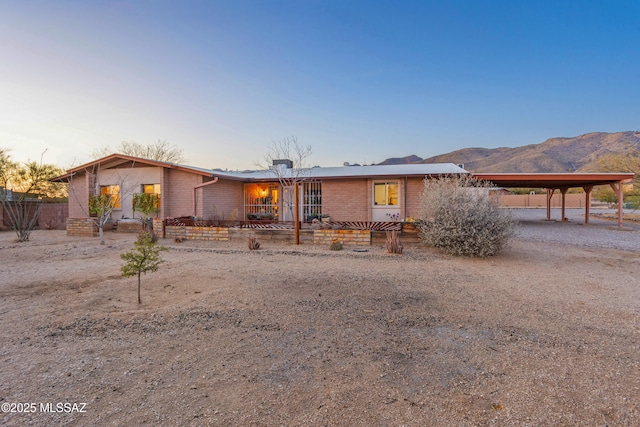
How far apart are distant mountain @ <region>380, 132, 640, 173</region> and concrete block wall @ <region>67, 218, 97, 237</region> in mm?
69564

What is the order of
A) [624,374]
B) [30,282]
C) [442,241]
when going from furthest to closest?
[442,241], [30,282], [624,374]

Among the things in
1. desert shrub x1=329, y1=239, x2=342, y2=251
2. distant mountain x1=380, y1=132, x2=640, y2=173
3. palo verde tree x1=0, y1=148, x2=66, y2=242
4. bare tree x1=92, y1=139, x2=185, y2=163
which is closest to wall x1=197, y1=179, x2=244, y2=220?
desert shrub x1=329, y1=239, x2=342, y2=251

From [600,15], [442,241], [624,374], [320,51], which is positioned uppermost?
[600,15]

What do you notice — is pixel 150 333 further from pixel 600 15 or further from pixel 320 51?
pixel 600 15

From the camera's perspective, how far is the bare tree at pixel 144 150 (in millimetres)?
29000

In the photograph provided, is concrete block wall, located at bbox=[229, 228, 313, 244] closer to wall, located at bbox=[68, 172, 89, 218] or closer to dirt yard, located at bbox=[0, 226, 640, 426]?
dirt yard, located at bbox=[0, 226, 640, 426]

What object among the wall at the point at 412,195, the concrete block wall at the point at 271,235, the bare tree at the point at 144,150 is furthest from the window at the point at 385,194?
the bare tree at the point at 144,150

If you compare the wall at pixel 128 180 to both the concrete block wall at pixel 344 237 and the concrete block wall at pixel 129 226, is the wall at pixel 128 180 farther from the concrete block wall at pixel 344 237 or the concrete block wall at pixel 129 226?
the concrete block wall at pixel 344 237

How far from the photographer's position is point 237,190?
53.6ft

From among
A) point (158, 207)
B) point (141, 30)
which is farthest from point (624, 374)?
point (158, 207)

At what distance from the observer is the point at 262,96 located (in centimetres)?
1578

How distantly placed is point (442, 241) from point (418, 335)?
5.36 meters

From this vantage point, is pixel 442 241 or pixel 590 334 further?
pixel 442 241

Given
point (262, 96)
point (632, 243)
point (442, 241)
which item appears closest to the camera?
point (442, 241)
